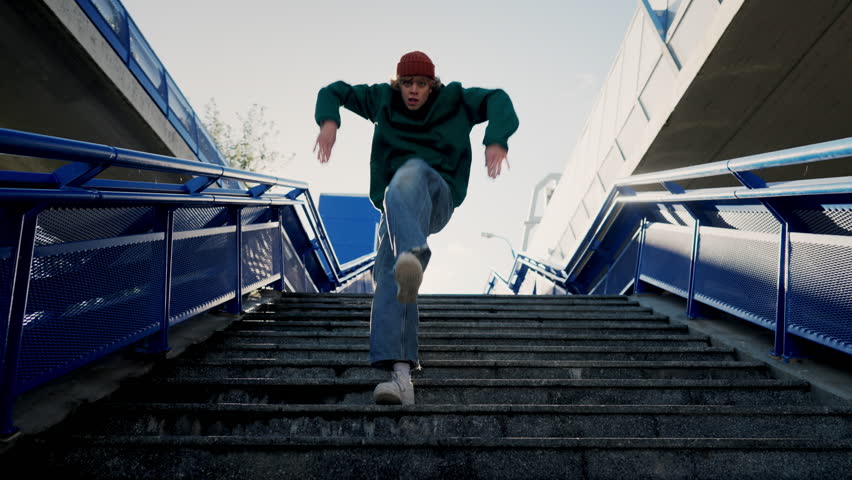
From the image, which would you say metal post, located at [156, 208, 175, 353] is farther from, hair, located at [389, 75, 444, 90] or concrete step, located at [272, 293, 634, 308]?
concrete step, located at [272, 293, 634, 308]

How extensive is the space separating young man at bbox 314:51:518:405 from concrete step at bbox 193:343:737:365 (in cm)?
79

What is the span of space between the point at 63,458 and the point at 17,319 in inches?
18.7

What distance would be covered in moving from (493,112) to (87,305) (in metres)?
1.88

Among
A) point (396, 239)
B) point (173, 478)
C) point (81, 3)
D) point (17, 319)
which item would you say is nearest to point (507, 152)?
point (396, 239)

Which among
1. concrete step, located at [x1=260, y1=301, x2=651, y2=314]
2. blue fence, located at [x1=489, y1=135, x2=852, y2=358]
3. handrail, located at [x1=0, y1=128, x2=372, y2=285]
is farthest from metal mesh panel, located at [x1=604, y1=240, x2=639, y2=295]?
handrail, located at [x1=0, y1=128, x2=372, y2=285]

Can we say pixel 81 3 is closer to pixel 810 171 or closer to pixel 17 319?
pixel 17 319

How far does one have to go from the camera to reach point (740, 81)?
6.78 metres

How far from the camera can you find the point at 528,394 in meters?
2.42

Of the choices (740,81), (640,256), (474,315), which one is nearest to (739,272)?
(474,315)

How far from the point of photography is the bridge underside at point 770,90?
5867 millimetres

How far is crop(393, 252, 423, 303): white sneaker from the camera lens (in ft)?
6.40

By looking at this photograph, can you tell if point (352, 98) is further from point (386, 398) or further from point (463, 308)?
point (463, 308)

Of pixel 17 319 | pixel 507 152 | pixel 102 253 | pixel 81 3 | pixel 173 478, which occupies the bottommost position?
pixel 173 478

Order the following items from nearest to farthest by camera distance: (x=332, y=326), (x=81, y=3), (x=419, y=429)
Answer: (x=419, y=429) < (x=332, y=326) < (x=81, y=3)
